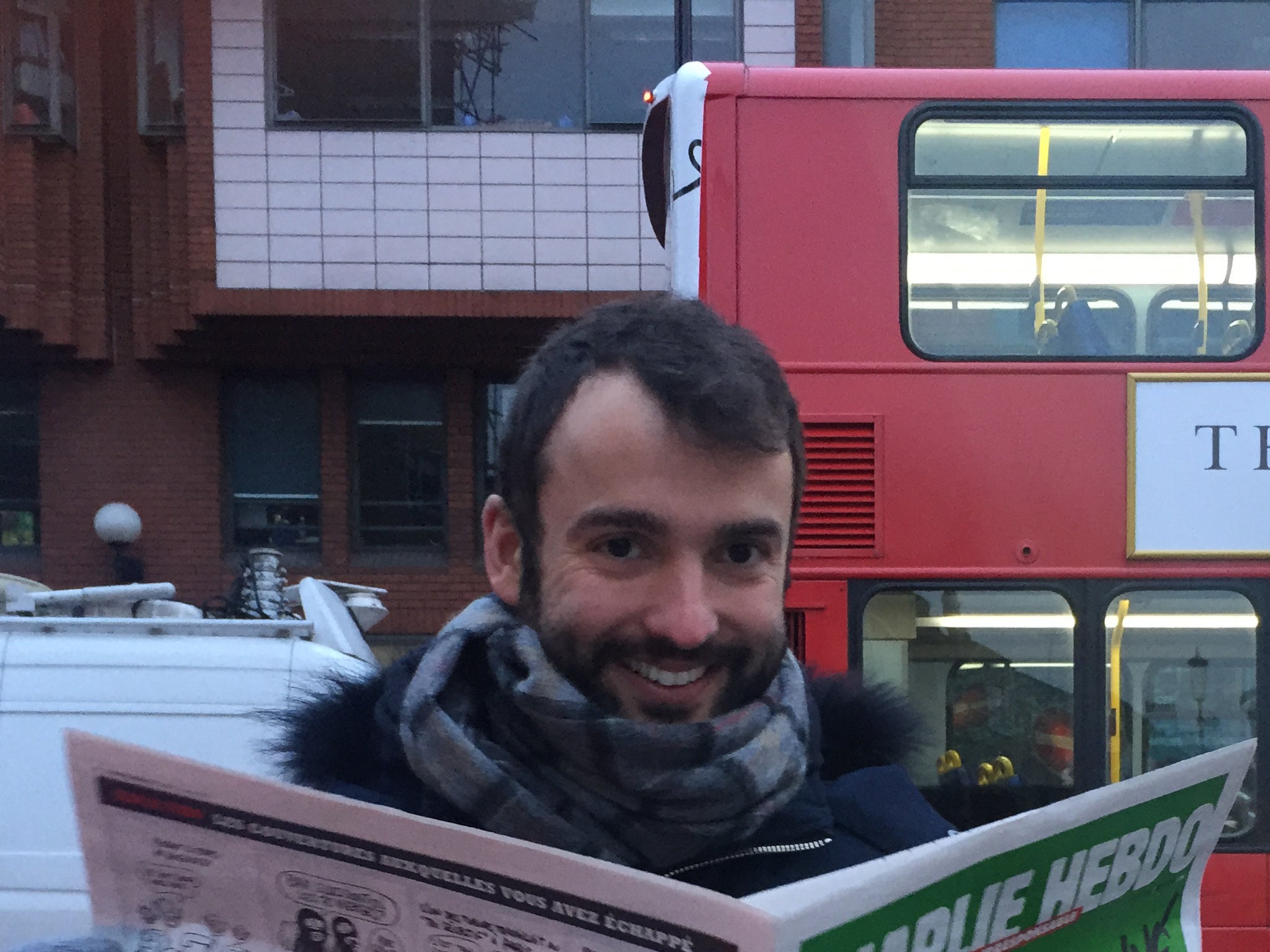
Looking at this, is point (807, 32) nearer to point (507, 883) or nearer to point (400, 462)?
point (400, 462)

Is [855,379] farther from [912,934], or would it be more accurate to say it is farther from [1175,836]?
[912,934]

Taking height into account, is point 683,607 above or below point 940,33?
below

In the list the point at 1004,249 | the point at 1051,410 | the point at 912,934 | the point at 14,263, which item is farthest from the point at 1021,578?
the point at 14,263

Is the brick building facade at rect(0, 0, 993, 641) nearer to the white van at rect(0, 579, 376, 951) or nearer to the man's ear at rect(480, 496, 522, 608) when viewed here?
the white van at rect(0, 579, 376, 951)

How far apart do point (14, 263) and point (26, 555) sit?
2407 mm

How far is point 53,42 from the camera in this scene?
10.1 m

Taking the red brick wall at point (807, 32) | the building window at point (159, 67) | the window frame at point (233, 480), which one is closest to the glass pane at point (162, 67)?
the building window at point (159, 67)

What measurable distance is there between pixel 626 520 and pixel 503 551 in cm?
22

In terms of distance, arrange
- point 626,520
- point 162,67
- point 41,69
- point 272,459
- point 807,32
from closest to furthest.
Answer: point 626,520, point 807,32, point 41,69, point 162,67, point 272,459

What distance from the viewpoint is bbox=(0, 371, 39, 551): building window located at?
10.4 metres

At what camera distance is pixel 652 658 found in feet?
3.98

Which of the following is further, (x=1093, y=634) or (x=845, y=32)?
(x=845, y=32)

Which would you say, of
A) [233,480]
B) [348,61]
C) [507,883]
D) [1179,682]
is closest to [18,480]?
[233,480]

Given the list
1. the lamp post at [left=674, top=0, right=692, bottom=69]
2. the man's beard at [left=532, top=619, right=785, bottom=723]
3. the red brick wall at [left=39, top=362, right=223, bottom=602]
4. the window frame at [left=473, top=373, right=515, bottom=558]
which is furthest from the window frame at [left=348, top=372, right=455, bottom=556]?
the man's beard at [left=532, top=619, right=785, bottom=723]
